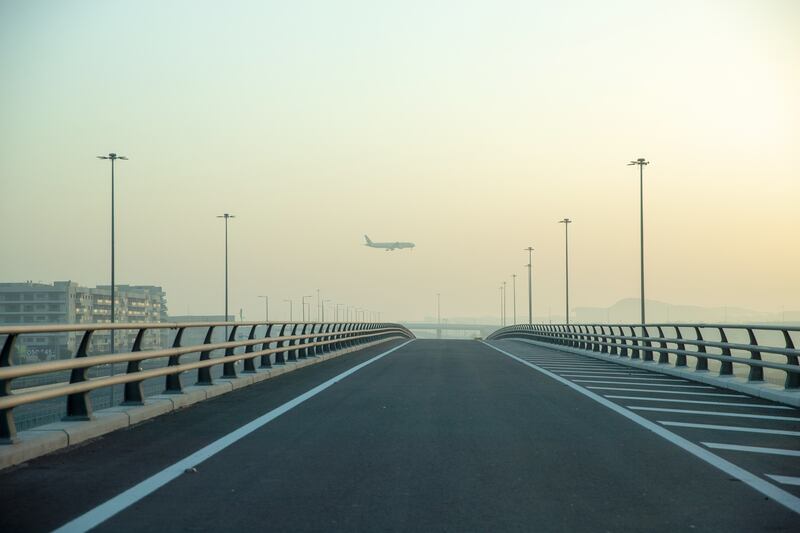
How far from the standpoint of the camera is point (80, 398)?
10.5m

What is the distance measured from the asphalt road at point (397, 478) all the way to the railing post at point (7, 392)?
37cm

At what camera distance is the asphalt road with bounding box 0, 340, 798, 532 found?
6.48 metres

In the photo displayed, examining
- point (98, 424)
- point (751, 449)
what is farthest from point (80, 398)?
point (751, 449)

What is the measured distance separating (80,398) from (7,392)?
195cm

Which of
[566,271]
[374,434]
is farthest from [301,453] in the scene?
[566,271]

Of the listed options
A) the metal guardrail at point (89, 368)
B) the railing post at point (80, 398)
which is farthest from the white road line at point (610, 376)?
the railing post at point (80, 398)

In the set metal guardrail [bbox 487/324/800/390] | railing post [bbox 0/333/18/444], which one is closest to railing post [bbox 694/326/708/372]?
metal guardrail [bbox 487/324/800/390]

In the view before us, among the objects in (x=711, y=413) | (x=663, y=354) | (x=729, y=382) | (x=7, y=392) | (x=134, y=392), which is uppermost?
(x=7, y=392)

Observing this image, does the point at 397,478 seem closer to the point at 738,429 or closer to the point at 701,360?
the point at 738,429

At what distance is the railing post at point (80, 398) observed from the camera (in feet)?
34.0

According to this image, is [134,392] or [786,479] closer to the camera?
[786,479]

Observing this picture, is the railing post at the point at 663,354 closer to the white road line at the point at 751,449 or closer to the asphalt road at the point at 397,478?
the asphalt road at the point at 397,478

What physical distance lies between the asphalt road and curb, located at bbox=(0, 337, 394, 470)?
17cm

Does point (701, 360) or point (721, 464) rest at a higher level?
point (701, 360)
